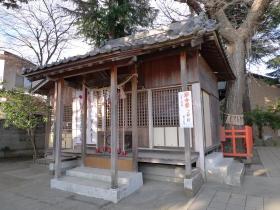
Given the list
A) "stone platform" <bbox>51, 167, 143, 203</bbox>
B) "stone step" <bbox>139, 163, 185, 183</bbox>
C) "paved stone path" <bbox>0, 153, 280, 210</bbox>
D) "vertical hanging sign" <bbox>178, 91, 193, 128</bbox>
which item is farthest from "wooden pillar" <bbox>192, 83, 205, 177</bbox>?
"stone platform" <bbox>51, 167, 143, 203</bbox>

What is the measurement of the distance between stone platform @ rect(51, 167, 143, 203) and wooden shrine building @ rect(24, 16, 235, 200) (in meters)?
0.25

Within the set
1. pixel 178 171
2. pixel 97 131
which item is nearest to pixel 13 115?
pixel 97 131

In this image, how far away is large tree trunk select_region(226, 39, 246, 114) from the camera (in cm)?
1088

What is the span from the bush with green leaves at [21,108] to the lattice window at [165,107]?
6.09 metres

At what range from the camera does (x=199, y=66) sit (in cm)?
689

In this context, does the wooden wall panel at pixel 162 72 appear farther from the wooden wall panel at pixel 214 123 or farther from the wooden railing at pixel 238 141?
the wooden railing at pixel 238 141

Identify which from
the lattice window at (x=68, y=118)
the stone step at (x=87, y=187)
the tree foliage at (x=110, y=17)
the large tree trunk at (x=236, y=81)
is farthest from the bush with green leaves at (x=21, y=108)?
the large tree trunk at (x=236, y=81)

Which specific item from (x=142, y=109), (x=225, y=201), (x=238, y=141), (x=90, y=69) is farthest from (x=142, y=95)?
(x=238, y=141)

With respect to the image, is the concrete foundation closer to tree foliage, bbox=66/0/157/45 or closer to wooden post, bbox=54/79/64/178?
wooden post, bbox=54/79/64/178

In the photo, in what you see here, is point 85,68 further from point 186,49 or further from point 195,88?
point 195,88

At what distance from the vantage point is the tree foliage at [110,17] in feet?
48.4

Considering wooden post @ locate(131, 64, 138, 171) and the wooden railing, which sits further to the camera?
the wooden railing

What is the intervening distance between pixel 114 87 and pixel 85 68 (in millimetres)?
1018

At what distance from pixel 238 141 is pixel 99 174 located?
20.0 feet
